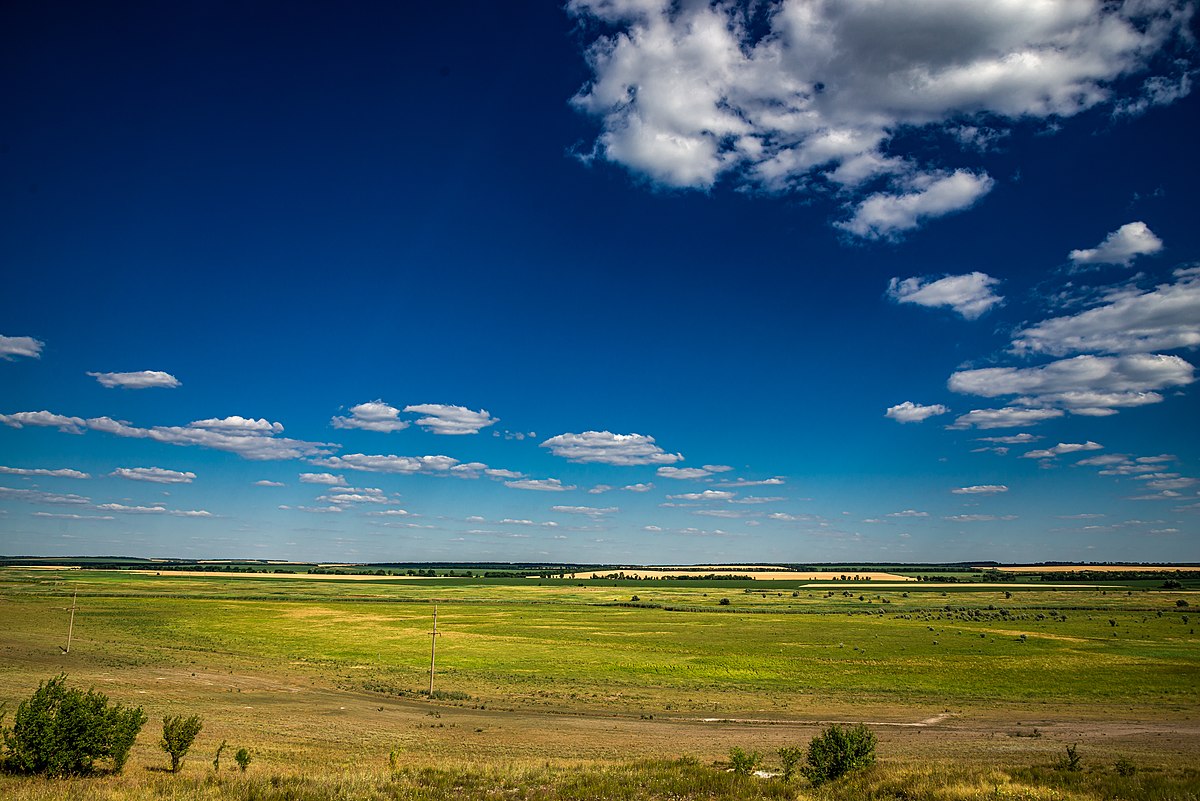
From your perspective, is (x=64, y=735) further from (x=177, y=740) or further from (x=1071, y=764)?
(x=1071, y=764)

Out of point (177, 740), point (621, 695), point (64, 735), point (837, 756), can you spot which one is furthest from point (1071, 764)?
point (64, 735)

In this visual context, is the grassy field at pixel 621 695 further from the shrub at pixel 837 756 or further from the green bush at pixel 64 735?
the green bush at pixel 64 735

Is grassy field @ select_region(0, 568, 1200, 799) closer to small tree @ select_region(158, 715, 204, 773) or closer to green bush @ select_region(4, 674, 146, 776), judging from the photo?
small tree @ select_region(158, 715, 204, 773)

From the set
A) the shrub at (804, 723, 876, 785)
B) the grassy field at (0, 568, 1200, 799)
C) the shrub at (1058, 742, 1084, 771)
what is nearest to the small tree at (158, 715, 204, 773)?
the grassy field at (0, 568, 1200, 799)

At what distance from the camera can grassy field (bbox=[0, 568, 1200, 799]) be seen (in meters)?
18.6

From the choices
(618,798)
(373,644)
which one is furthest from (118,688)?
(618,798)

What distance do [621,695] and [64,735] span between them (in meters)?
32.4

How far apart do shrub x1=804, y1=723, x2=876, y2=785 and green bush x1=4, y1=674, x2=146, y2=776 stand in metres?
20.3

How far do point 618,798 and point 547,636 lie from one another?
63233 millimetres

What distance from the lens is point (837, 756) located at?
20.4 m

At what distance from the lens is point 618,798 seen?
1686 cm

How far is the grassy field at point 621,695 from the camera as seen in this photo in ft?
61.0

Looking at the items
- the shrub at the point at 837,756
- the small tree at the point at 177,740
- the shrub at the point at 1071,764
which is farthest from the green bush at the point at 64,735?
the shrub at the point at 1071,764

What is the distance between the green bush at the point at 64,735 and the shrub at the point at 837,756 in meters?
20.3
